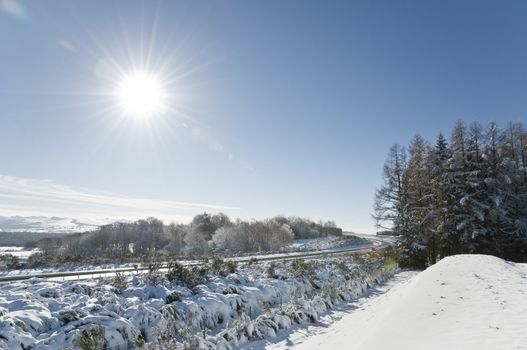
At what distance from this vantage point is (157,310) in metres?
9.38

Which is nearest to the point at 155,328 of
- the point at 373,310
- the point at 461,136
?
the point at 373,310

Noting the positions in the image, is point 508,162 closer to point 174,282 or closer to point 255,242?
point 174,282

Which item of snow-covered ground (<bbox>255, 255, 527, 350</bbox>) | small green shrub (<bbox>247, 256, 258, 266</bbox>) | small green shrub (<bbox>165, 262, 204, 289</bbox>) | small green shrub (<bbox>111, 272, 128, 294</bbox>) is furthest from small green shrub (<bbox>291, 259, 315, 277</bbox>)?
small green shrub (<bbox>111, 272, 128, 294</bbox>)

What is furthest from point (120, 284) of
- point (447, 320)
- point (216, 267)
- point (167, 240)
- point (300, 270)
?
point (167, 240)

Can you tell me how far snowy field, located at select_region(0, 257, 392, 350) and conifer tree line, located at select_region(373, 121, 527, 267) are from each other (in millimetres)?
15660

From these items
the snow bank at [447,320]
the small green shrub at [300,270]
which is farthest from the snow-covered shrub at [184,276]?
Result: the small green shrub at [300,270]

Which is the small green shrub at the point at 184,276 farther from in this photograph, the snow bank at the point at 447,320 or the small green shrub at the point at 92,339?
the small green shrub at the point at 92,339

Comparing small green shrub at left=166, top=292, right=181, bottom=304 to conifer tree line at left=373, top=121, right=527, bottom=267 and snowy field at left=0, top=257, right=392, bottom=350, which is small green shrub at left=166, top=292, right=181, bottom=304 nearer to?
snowy field at left=0, top=257, right=392, bottom=350

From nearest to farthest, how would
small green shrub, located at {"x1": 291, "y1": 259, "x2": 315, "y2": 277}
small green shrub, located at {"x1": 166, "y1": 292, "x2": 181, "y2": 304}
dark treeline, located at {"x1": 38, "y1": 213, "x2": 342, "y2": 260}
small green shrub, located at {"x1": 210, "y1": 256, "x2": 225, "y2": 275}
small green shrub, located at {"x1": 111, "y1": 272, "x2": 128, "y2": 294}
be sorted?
small green shrub, located at {"x1": 166, "y1": 292, "x2": 181, "y2": 304}
small green shrub, located at {"x1": 111, "y1": 272, "x2": 128, "y2": 294}
small green shrub, located at {"x1": 210, "y1": 256, "x2": 225, "y2": 275}
small green shrub, located at {"x1": 291, "y1": 259, "x2": 315, "y2": 277}
dark treeline, located at {"x1": 38, "y1": 213, "x2": 342, "y2": 260}

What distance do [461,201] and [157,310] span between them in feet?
80.6

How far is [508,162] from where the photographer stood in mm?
26938

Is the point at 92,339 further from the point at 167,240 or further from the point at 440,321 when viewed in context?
the point at 167,240

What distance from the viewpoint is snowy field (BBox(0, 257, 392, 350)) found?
7309mm

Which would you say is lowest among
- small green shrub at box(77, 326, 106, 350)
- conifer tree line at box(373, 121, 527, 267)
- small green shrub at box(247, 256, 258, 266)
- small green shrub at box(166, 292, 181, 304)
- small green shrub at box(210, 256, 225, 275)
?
small green shrub at box(77, 326, 106, 350)
